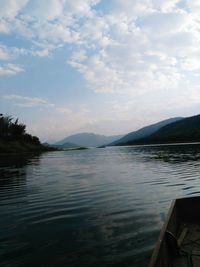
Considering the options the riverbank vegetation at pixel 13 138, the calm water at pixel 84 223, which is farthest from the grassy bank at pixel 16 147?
the calm water at pixel 84 223

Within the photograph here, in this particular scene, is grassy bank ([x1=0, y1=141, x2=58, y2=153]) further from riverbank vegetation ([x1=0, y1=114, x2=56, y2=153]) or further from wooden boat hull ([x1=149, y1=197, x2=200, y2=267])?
wooden boat hull ([x1=149, y1=197, x2=200, y2=267])

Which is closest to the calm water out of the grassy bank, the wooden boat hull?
the wooden boat hull

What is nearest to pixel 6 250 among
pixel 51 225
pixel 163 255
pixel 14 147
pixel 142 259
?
pixel 51 225

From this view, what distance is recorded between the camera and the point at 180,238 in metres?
13.7

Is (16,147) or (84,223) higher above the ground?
(16,147)

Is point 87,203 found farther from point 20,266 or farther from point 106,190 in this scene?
point 20,266

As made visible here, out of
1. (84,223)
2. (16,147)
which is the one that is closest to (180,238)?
(84,223)

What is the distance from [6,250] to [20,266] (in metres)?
2.35

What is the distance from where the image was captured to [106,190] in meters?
31.8

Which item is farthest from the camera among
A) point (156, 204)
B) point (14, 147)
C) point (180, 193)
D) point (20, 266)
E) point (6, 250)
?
point (14, 147)

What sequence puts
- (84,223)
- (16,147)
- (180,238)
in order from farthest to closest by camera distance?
(16,147) < (84,223) < (180,238)

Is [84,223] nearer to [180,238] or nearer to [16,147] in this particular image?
[180,238]

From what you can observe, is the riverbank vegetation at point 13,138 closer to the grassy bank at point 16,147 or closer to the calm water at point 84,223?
the grassy bank at point 16,147

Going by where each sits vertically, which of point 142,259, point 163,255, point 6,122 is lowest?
point 142,259
